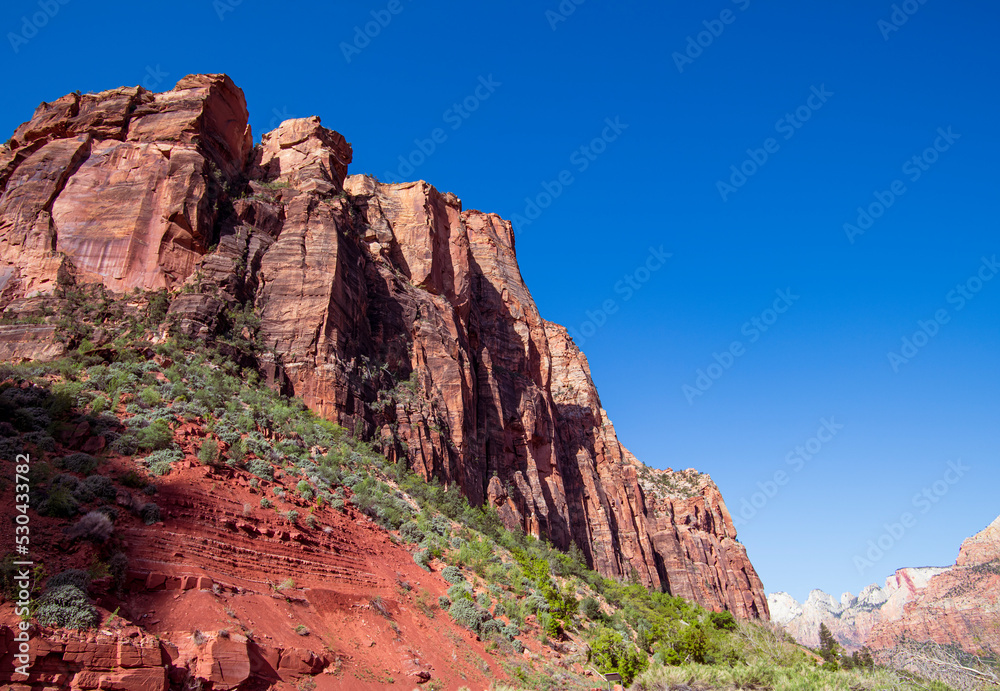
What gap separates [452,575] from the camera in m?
19.4

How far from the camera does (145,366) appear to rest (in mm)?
21188

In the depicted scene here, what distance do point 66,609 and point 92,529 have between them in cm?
243

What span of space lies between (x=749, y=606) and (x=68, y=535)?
79.8 meters

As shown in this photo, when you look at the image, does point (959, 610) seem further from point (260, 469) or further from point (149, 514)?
point (149, 514)

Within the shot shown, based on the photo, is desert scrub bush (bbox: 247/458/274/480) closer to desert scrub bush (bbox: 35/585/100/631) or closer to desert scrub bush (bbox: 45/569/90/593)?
desert scrub bush (bbox: 45/569/90/593)

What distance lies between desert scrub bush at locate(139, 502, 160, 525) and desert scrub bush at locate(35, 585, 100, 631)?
12.1 feet

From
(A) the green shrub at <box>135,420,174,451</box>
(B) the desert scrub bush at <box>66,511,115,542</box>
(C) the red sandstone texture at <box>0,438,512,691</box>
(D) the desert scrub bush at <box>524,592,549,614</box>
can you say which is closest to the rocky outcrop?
(A) the green shrub at <box>135,420,174,451</box>

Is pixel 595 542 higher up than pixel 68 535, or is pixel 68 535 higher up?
pixel 595 542

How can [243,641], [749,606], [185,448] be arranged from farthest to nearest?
[749,606], [185,448], [243,641]

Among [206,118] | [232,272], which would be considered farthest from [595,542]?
[206,118]

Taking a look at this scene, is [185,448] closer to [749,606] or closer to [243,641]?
[243,641]

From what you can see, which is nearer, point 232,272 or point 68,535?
point 68,535

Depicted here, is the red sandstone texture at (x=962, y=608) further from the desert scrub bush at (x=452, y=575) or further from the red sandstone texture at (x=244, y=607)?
the desert scrub bush at (x=452, y=575)

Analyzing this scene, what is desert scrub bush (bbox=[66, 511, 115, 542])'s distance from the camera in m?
11.3
